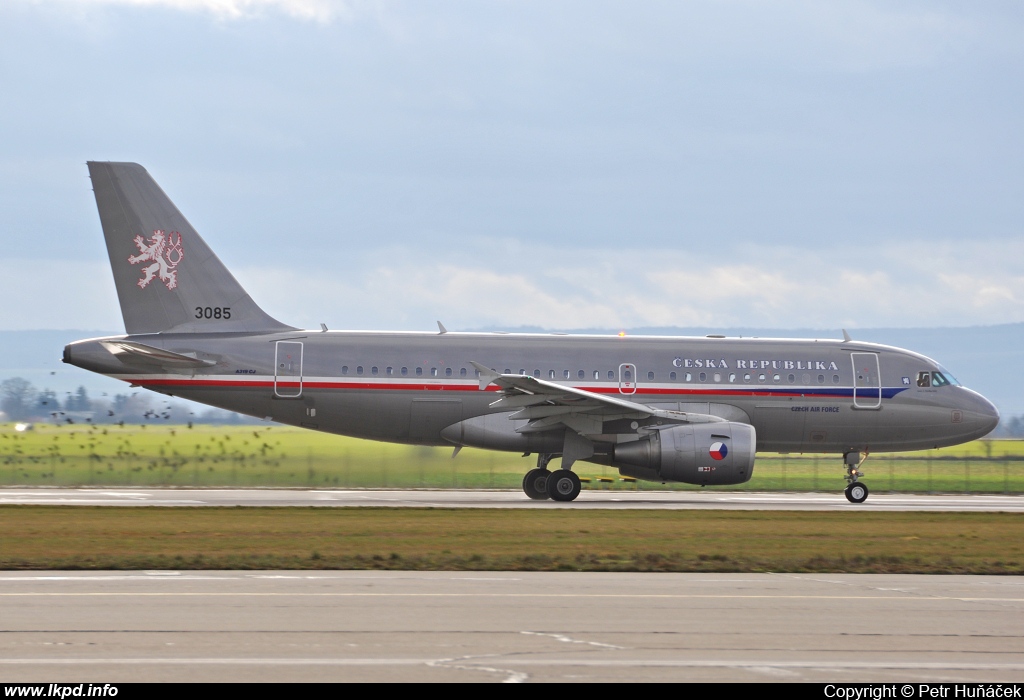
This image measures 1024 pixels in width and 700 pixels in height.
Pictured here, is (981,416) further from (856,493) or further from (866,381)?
(856,493)

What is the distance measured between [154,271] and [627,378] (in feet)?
37.1

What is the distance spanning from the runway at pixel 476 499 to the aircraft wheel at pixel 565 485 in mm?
251

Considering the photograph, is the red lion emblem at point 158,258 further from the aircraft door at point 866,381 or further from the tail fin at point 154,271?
the aircraft door at point 866,381

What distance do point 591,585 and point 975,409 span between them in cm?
2026

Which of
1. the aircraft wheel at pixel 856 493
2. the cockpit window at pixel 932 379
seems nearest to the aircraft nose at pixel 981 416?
the cockpit window at pixel 932 379

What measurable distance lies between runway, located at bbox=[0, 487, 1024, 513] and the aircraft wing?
1.78 metres

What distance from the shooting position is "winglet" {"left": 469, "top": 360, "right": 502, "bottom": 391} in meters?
24.6

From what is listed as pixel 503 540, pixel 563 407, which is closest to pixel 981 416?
pixel 563 407

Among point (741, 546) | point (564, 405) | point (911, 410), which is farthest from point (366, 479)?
point (741, 546)

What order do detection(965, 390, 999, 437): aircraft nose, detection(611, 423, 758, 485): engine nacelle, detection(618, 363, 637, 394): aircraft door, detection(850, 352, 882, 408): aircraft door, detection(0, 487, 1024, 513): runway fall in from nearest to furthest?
detection(0, 487, 1024, 513): runway < detection(611, 423, 758, 485): engine nacelle < detection(618, 363, 637, 394): aircraft door < detection(850, 352, 882, 408): aircraft door < detection(965, 390, 999, 437): aircraft nose

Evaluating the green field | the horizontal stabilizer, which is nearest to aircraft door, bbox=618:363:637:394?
the green field

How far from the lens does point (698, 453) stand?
25797mm

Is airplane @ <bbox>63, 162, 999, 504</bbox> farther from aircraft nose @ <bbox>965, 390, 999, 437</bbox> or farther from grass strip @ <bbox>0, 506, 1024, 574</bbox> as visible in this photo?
grass strip @ <bbox>0, 506, 1024, 574</bbox>
